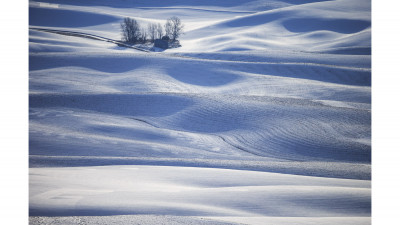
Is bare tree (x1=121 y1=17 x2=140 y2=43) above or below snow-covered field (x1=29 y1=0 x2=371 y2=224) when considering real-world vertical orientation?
above

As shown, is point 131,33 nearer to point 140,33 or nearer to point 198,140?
point 140,33

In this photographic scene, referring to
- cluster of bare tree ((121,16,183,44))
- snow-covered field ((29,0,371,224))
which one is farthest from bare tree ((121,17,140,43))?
snow-covered field ((29,0,371,224))

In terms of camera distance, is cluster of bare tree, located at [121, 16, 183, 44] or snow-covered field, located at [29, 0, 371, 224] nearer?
snow-covered field, located at [29, 0, 371, 224]

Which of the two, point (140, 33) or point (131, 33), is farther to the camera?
point (140, 33)

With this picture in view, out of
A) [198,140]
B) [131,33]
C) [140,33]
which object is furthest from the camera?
[140,33]

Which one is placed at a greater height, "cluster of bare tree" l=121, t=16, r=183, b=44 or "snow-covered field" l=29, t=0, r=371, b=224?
"cluster of bare tree" l=121, t=16, r=183, b=44

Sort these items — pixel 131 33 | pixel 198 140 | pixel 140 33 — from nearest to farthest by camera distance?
1. pixel 198 140
2. pixel 131 33
3. pixel 140 33

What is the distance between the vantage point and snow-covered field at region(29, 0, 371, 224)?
2.89 meters

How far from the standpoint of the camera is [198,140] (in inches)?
219

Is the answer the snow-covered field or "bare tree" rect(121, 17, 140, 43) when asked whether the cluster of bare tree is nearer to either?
"bare tree" rect(121, 17, 140, 43)

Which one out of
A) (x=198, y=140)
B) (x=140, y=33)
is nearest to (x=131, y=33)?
(x=140, y=33)

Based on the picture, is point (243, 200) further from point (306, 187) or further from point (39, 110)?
point (39, 110)

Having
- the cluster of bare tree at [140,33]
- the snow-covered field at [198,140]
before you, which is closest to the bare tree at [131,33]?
the cluster of bare tree at [140,33]
